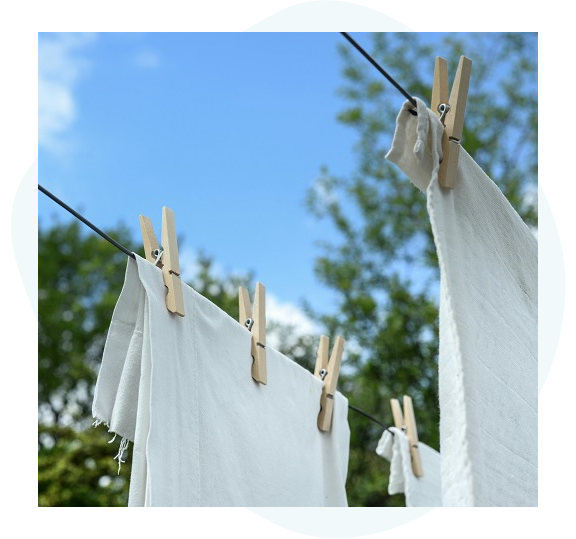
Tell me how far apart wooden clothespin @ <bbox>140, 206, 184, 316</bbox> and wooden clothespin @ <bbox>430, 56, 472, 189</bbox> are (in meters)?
0.54

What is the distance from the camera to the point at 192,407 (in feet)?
4.60

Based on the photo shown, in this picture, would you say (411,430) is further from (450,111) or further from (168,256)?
(450,111)

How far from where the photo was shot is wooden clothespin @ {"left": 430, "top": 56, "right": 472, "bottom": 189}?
44.6 inches

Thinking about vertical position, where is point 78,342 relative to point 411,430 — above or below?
above

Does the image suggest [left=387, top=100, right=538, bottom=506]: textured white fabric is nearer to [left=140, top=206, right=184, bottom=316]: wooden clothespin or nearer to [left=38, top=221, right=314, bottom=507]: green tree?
[left=140, top=206, right=184, bottom=316]: wooden clothespin

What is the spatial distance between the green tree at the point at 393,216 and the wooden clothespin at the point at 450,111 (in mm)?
4481

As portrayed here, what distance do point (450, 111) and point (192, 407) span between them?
2.19ft

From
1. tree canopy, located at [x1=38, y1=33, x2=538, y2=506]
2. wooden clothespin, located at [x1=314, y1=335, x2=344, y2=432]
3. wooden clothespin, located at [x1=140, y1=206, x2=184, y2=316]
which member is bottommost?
wooden clothespin, located at [x1=314, y1=335, x2=344, y2=432]

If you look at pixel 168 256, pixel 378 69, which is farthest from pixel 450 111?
pixel 168 256

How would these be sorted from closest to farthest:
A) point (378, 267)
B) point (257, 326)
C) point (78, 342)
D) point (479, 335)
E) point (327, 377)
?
point (479, 335) → point (257, 326) → point (327, 377) → point (378, 267) → point (78, 342)

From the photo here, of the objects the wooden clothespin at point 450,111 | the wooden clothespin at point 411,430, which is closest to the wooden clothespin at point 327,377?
the wooden clothespin at point 411,430

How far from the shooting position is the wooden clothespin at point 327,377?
196 centimetres

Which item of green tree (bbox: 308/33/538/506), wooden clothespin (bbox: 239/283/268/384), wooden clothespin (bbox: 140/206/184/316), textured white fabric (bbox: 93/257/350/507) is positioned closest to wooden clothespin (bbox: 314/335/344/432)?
textured white fabric (bbox: 93/257/350/507)
